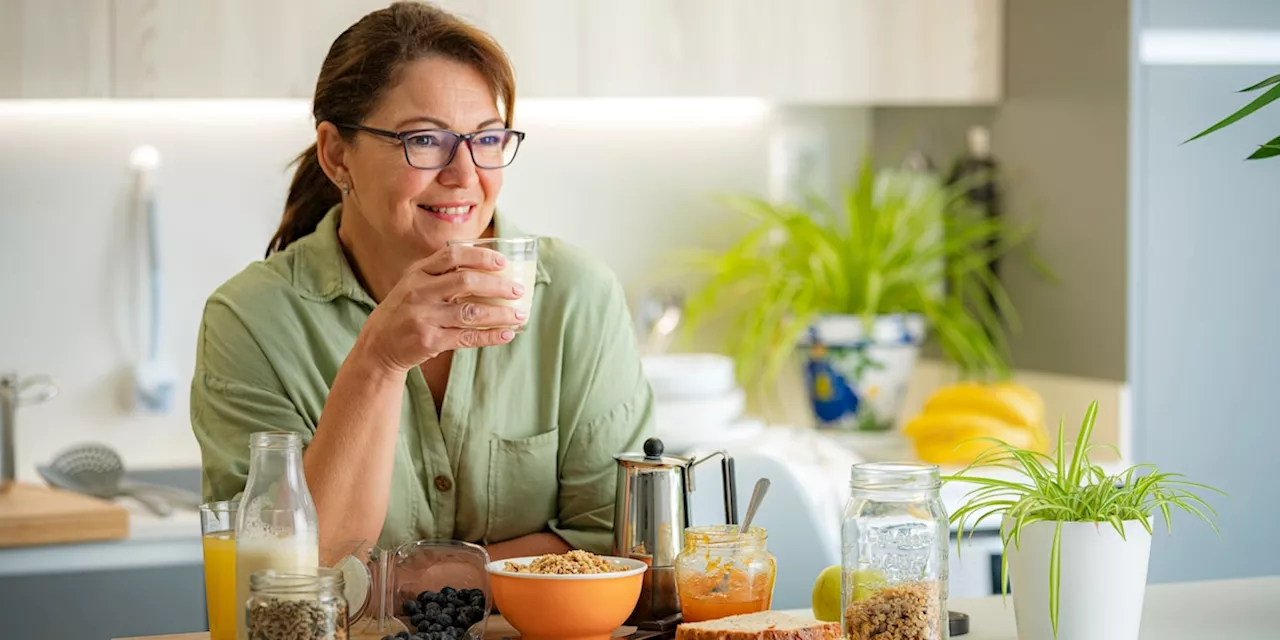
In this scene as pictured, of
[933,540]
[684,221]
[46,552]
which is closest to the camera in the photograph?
[933,540]

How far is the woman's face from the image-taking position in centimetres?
166

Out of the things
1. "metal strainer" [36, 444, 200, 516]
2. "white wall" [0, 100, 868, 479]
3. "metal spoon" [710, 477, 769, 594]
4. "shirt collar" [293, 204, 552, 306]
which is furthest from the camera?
"white wall" [0, 100, 868, 479]

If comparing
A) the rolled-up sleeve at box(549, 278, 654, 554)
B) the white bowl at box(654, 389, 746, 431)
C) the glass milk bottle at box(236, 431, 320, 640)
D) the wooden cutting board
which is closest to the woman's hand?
the glass milk bottle at box(236, 431, 320, 640)

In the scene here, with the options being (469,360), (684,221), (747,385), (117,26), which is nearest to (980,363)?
(747,385)

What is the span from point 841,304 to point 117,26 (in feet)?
5.34

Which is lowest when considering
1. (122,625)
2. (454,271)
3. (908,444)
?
(122,625)

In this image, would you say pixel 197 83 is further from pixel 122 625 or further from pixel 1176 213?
pixel 1176 213

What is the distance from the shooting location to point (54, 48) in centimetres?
277

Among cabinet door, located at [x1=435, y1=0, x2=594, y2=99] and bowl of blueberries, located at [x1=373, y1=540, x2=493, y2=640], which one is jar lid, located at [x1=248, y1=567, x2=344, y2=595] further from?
cabinet door, located at [x1=435, y1=0, x2=594, y2=99]

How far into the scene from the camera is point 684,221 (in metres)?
3.39

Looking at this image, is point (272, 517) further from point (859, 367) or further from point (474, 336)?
point (859, 367)

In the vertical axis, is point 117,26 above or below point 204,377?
above

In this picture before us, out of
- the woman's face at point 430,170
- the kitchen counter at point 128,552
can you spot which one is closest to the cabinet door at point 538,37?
the kitchen counter at point 128,552

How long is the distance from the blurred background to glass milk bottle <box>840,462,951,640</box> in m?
1.49
